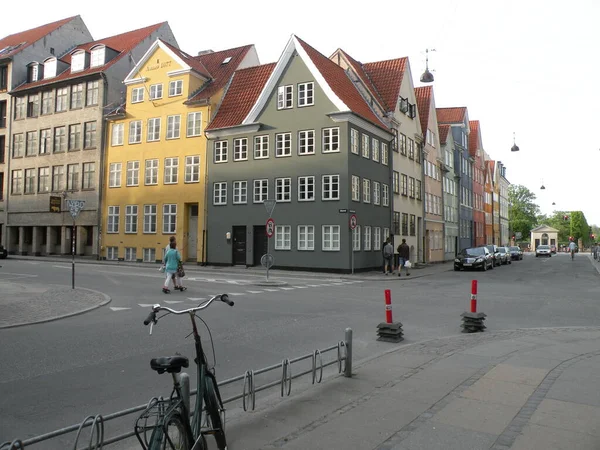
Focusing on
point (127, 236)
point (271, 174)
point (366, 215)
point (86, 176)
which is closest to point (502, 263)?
point (366, 215)

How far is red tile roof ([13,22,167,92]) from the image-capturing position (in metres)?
40.7

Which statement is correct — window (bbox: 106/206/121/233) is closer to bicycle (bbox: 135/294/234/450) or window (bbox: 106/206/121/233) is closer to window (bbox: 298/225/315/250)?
window (bbox: 298/225/315/250)

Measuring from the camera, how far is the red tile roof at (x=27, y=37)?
1800 inches

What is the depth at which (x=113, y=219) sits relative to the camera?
39094 mm

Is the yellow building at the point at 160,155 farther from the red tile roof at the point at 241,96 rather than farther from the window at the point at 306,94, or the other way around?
the window at the point at 306,94

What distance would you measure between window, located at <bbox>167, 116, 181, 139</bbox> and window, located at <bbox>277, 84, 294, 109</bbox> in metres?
8.15

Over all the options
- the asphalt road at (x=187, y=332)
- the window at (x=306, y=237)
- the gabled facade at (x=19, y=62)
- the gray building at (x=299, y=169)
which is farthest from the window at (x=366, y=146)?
the gabled facade at (x=19, y=62)

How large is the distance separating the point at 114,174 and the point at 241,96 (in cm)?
A: 1194

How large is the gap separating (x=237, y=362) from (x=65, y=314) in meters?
6.11

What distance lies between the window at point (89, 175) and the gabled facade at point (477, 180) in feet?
144

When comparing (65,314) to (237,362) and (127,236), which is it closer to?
(237,362)

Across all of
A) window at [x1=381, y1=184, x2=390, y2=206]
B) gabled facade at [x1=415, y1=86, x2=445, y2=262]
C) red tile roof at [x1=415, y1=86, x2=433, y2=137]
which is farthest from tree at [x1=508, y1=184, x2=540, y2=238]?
window at [x1=381, y1=184, x2=390, y2=206]

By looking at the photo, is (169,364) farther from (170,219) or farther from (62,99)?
(62,99)

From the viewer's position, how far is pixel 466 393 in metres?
6.00
